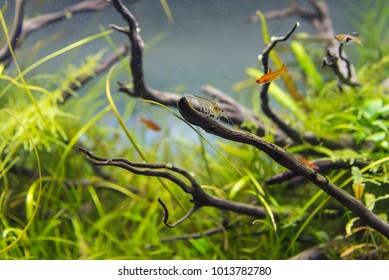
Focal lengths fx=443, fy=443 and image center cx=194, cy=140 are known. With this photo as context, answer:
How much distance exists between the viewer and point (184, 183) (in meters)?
1.80

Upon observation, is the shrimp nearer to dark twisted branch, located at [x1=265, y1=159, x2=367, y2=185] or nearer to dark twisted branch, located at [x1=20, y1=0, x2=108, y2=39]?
dark twisted branch, located at [x1=265, y1=159, x2=367, y2=185]

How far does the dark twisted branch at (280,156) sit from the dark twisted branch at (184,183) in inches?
12.0

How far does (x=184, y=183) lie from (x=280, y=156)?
1.55ft

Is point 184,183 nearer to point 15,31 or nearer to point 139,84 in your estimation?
point 139,84

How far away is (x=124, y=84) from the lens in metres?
2.08

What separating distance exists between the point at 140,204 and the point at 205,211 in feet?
1.55

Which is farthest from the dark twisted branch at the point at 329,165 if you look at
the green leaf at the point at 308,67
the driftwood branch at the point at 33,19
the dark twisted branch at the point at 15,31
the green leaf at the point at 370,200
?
the dark twisted branch at the point at 15,31

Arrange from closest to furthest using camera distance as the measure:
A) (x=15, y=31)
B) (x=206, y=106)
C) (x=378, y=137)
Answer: (x=206, y=106) → (x=15, y=31) → (x=378, y=137)

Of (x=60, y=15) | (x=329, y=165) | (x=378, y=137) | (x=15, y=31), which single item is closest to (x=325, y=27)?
(x=378, y=137)

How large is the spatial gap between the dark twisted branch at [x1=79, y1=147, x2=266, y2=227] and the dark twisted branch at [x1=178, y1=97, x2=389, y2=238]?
30 cm

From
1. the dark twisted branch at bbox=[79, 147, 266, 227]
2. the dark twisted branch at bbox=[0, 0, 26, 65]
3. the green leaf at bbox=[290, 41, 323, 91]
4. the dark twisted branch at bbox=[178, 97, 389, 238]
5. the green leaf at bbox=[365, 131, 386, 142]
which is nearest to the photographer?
the dark twisted branch at bbox=[178, 97, 389, 238]

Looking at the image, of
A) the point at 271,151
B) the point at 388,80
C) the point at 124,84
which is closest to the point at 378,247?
the point at 271,151

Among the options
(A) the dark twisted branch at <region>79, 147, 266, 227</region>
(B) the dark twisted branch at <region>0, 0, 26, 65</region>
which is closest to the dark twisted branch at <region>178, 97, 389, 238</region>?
(A) the dark twisted branch at <region>79, 147, 266, 227</region>

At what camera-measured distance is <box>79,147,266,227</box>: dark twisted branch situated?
1.51m
